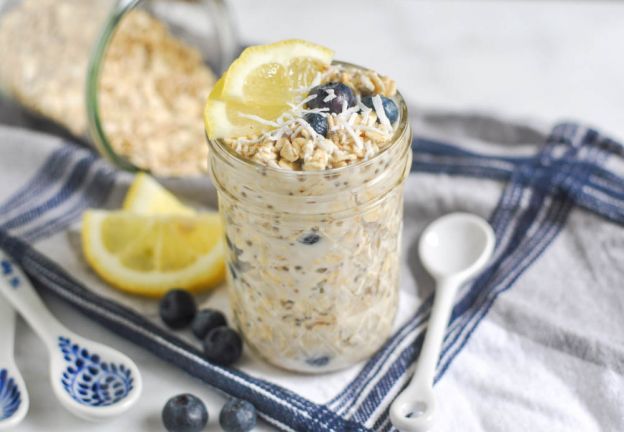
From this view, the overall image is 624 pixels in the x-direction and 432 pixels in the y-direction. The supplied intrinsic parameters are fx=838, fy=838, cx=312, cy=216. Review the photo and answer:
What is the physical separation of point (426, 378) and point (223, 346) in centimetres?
30

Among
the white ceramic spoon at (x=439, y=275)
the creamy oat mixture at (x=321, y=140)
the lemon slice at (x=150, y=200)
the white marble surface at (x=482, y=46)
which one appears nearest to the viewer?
the creamy oat mixture at (x=321, y=140)

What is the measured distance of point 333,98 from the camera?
3.33 feet

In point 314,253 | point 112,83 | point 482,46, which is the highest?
Answer: point 314,253

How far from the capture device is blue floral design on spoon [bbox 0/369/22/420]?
44.6 inches

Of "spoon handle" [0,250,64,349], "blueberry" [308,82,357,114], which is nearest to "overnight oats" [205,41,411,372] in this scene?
"blueberry" [308,82,357,114]

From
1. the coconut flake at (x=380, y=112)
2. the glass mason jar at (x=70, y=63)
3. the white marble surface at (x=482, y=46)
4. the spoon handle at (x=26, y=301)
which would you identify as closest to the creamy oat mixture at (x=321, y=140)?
the coconut flake at (x=380, y=112)

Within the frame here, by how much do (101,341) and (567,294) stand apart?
2.39ft

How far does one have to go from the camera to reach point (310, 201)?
39.1 inches

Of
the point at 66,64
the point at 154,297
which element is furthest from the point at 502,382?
the point at 66,64

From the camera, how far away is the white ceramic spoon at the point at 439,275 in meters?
1.10

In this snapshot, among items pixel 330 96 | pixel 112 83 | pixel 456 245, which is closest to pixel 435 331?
pixel 456 245

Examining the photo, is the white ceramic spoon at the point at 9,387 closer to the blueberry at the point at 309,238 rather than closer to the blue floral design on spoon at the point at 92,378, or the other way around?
the blue floral design on spoon at the point at 92,378

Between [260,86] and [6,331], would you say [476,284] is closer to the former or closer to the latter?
[260,86]

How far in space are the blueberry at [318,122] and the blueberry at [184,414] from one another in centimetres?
41
